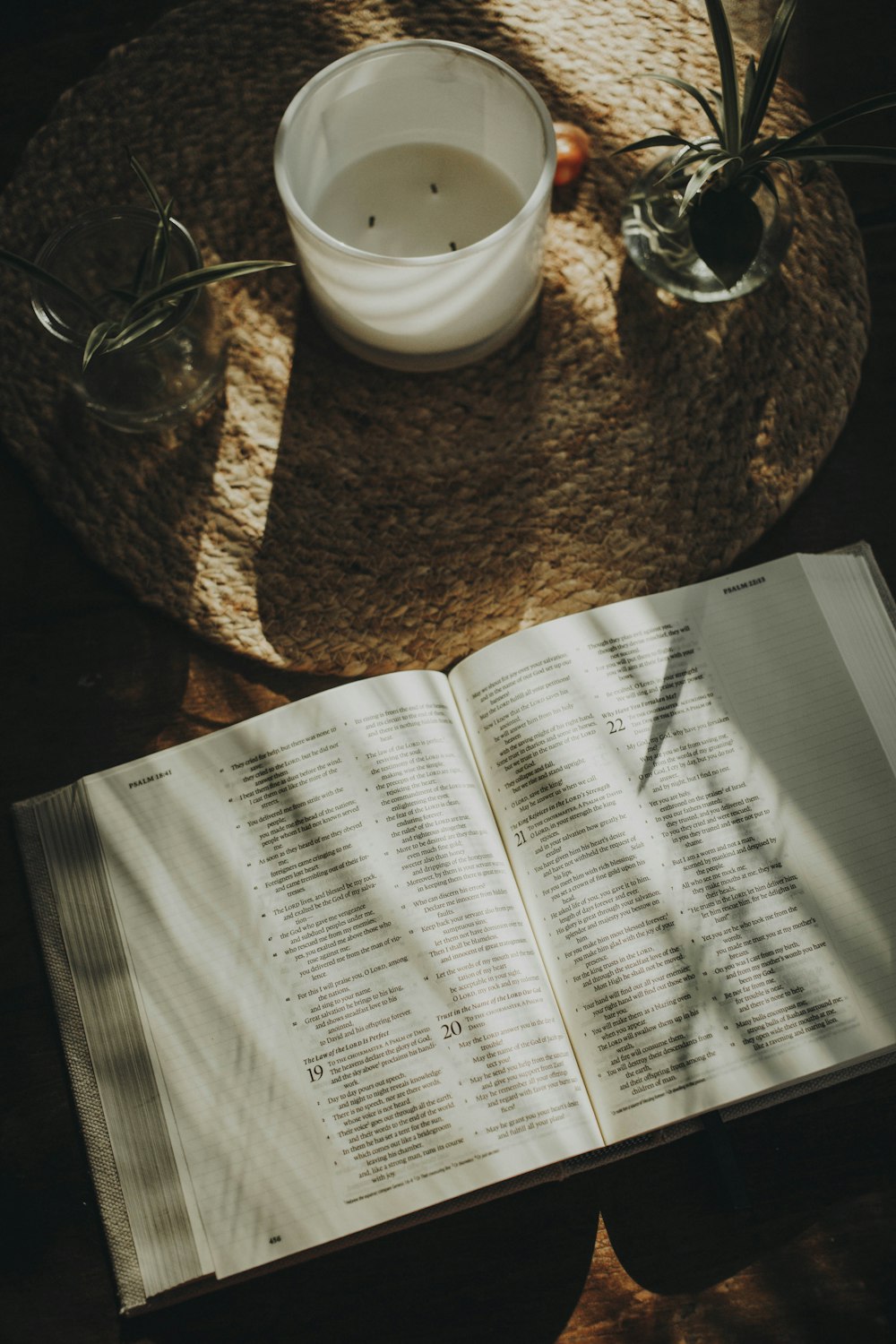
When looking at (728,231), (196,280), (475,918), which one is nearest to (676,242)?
(728,231)

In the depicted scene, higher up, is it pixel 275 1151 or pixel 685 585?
pixel 685 585

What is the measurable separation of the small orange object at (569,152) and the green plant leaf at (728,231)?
0.12 m

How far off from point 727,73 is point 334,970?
0.56 meters

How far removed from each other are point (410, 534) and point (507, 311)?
0.50ft

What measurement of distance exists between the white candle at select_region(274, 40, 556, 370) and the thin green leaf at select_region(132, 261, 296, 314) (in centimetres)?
3

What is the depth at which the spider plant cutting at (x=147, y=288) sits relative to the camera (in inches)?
20.8

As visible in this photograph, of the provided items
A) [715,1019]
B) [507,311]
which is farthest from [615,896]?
[507,311]

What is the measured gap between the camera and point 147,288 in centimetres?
60

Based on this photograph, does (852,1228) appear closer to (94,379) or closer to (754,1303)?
(754,1303)

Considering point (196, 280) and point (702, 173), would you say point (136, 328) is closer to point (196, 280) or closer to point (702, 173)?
point (196, 280)

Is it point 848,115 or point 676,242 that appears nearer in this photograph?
point 848,115

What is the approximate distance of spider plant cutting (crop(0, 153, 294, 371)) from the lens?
528mm

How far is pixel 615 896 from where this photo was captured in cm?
57

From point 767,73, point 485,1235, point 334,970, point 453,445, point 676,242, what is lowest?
point 485,1235
